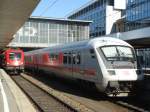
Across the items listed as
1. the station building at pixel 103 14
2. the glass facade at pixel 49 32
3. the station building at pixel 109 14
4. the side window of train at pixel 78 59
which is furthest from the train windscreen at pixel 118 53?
the station building at pixel 103 14

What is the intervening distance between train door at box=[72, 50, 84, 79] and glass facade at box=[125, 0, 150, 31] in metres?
43.9

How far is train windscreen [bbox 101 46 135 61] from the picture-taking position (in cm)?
1700

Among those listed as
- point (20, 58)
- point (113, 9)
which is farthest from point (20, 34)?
point (20, 58)

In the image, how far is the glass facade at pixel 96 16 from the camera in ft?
309

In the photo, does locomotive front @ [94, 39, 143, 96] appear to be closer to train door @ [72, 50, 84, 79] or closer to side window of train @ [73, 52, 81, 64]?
train door @ [72, 50, 84, 79]

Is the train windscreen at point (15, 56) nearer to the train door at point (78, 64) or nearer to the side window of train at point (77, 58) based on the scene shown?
the train door at point (78, 64)

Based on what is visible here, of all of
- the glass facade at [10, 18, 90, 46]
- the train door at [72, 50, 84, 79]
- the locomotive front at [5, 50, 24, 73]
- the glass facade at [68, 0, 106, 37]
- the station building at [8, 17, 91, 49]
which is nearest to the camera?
the train door at [72, 50, 84, 79]

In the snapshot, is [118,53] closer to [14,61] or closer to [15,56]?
[14,61]

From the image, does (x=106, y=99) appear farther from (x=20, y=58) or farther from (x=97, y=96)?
(x=20, y=58)

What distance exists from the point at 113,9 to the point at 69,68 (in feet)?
238

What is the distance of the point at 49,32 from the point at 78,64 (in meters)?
63.8

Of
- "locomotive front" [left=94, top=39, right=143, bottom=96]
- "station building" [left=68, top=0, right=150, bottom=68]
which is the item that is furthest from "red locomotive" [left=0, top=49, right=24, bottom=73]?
"station building" [left=68, top=0, right=150, bottom=68]

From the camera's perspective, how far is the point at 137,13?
72.5 metres

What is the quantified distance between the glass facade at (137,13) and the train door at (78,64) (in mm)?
43897
